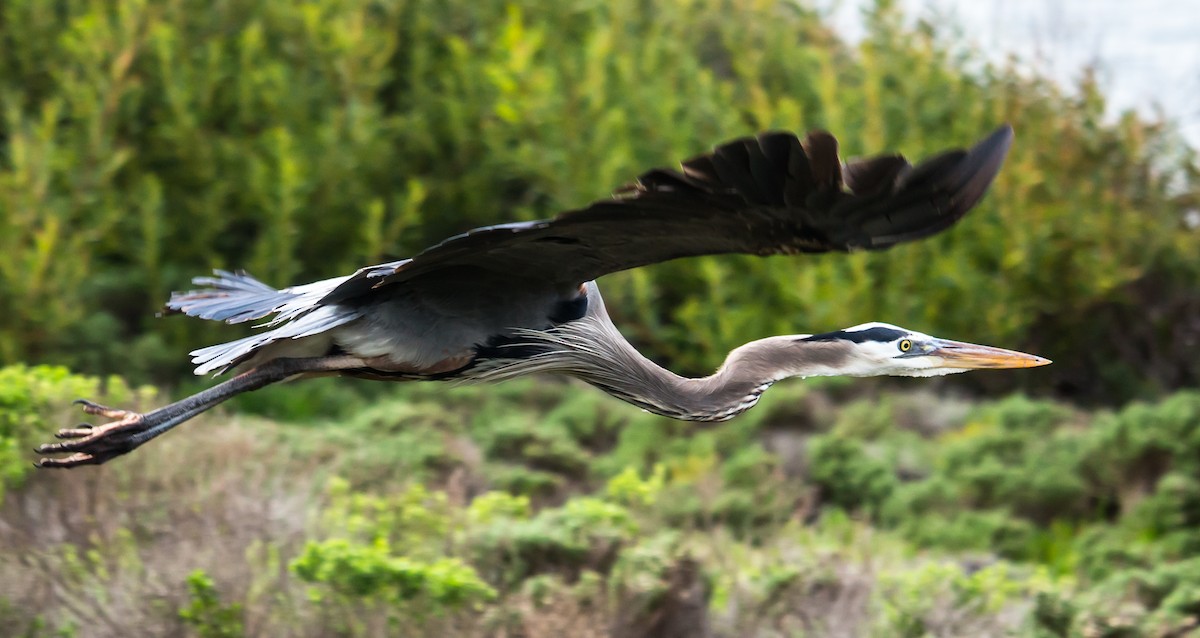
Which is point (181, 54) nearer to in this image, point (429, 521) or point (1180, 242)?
point (429, 521)

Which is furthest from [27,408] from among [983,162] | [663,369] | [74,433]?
[983,162]

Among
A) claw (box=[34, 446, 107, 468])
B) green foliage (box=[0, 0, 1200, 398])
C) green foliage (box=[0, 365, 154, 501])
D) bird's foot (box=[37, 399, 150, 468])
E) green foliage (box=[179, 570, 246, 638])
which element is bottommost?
green foliage (box=[179, 570, 246, 638])

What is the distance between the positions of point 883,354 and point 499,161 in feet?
16.4

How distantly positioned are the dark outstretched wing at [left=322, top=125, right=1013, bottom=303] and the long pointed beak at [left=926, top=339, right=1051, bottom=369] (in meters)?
1.16

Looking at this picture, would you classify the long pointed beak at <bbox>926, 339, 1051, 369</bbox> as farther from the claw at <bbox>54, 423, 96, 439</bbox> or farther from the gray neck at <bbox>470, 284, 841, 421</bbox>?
the claw at <bbox>54, 423, 96, 439</bbox>

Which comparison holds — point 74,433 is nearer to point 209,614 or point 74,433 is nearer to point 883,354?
point 209,614

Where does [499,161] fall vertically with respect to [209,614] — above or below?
above

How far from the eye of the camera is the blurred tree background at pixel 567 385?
5691mm

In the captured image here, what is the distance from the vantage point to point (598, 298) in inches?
200

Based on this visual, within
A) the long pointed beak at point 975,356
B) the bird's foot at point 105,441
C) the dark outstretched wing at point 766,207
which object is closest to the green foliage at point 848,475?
the long pointed beak at point 975,356

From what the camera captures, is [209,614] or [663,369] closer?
[663,369]

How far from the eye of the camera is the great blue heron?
359cm

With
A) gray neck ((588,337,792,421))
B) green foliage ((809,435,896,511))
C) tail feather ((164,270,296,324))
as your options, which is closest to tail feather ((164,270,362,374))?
tail feather ((164,270,296,324))

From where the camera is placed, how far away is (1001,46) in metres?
10.8
